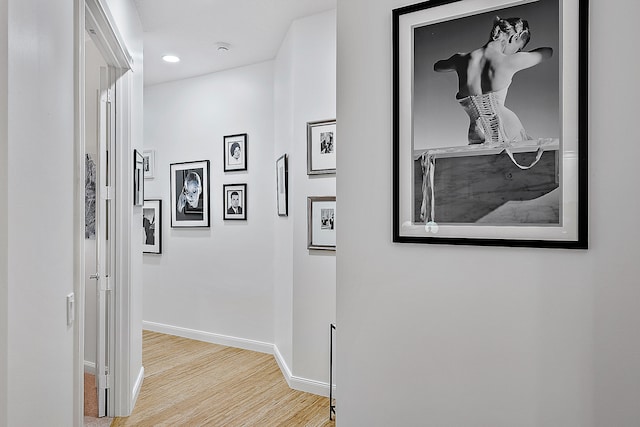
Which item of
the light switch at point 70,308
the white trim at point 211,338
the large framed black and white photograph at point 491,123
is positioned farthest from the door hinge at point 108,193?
the white trim at point 211,338

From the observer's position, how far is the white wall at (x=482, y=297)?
3.92ft

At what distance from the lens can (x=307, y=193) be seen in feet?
10.7

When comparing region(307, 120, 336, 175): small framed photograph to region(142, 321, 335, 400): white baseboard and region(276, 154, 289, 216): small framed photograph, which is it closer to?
region(276, 154, 289, 216): small framed photograph

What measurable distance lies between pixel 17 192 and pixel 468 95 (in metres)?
1.28

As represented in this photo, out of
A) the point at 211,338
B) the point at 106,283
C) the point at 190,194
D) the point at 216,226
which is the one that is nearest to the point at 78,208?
the point at 106,283

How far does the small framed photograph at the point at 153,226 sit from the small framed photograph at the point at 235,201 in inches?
34.5

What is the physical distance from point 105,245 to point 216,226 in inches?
68.6

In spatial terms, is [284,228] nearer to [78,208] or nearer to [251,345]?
[251,345]

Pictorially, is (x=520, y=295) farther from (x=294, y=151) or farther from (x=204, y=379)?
(x=204, y=379)

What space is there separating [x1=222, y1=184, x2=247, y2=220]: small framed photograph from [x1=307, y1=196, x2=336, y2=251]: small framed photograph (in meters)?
1.25

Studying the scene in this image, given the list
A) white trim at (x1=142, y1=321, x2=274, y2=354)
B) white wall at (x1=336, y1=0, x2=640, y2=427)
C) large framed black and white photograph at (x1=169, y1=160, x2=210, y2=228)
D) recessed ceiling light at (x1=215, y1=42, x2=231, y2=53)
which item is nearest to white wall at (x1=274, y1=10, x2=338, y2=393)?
recessed ceiling light at (x1=215, y1=42, x2=231, y2=53)

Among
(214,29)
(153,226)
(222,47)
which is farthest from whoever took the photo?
(153,226)

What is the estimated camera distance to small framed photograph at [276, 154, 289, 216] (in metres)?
3.58

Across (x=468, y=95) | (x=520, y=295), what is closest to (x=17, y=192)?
(x=468, y=95)
